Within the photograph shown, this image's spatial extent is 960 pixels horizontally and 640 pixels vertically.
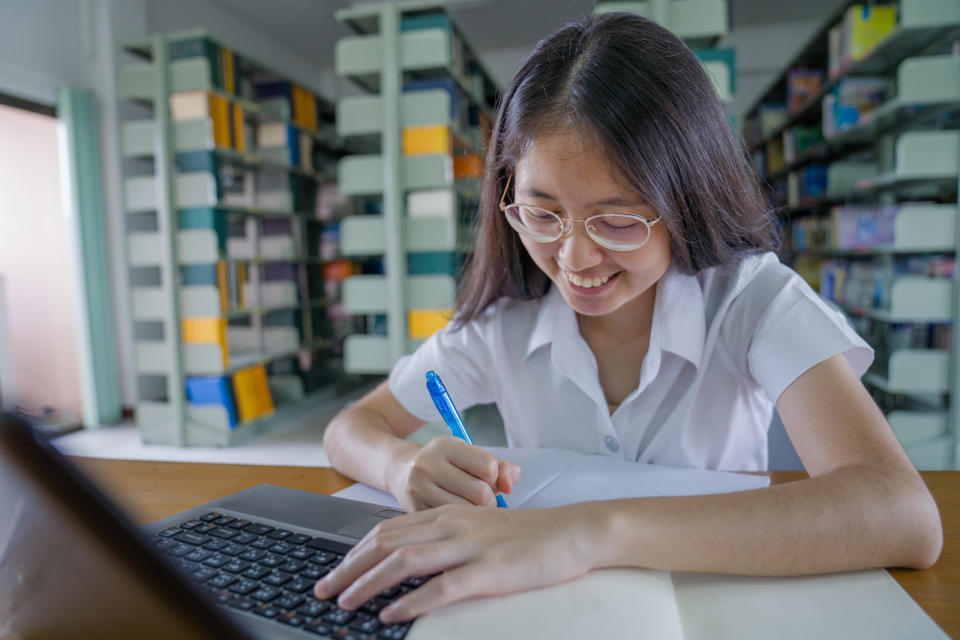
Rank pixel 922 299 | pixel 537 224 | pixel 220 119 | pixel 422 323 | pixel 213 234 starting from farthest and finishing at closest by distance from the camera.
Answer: pixel 220 119
pixel 213 234
pixel 422 323
pixel 922 299
pixel 537 224

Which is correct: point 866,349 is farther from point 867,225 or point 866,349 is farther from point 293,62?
point 293,62

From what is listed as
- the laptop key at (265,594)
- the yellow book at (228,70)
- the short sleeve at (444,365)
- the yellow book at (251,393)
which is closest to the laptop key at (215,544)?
the laptop key at (265,594)

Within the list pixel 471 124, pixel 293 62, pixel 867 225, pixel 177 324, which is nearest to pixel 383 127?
pixel 471 124

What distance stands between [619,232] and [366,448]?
445 millimetres

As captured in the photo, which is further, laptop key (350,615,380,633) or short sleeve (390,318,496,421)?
short sleeve (390,318,496,421)

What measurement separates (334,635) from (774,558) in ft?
1.23

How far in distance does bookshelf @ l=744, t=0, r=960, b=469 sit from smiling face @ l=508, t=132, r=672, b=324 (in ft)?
6.03

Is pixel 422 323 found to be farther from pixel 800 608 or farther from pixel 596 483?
pixel 800 608

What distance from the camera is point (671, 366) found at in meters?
0.97

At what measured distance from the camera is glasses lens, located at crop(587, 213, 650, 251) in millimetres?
795

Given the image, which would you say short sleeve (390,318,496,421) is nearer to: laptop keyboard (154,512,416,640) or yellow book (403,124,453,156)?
laptop keyboard (154,512,416,640)

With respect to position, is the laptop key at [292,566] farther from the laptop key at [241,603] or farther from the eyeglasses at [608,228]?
the eyeglasses at [608,228]

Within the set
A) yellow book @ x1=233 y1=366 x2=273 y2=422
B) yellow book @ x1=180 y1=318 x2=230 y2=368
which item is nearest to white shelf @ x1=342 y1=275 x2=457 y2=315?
yellow book @ x1=180 y1=318 x2=230 y2=368

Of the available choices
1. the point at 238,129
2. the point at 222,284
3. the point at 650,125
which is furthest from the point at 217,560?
the point at 238,129
